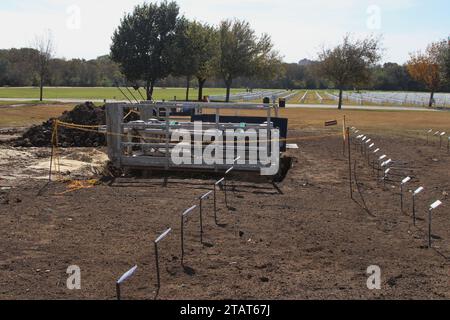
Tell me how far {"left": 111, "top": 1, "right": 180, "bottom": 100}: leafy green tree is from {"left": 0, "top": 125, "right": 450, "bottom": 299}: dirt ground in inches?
1479

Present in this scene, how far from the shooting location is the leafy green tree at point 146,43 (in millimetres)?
48500

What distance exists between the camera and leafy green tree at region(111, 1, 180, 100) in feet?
159

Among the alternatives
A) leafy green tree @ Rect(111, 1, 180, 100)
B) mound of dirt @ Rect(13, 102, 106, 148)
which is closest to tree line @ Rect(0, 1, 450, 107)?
leafy green tree @ Rect(111, 1, 180, 100)

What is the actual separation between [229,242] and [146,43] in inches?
1710

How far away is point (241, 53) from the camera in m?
57.0

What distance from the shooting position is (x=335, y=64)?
55906mm

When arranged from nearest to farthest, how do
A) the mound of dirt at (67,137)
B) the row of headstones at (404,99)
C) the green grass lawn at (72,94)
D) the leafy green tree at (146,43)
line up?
the mound of dirt at (67,137)
the leafy green tree at (146,43)
the green grass lawn at (72,94)
the row of headstones at (404,99)

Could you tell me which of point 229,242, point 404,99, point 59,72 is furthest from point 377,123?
point 59,72

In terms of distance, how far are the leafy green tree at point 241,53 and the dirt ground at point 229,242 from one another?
45.8 meters

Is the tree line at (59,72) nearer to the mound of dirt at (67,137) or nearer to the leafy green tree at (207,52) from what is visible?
the leafy green tree at (207,52)

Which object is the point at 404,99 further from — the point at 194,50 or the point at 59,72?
the point at 59,72

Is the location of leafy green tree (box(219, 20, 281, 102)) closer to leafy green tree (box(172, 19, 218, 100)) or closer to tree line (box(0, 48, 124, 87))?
leafy green tree (box(172, 19, 218, 100))

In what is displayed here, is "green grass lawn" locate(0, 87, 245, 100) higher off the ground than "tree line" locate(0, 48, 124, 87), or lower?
lower

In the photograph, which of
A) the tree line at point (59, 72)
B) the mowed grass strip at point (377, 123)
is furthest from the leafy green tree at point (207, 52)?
the tree line at point (59, 72)
